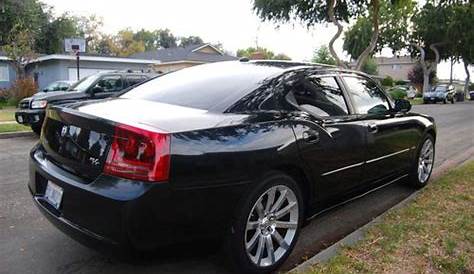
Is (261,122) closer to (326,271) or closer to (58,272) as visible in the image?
(326,271)

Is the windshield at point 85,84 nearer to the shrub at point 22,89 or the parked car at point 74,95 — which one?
the parked car at point 74,95

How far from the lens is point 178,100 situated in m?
3.75

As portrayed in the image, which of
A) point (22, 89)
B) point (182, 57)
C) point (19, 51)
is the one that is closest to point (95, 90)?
point (22, 89)

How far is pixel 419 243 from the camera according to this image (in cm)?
384

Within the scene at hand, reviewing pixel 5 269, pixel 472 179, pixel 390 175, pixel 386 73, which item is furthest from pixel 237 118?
pixel 386 73

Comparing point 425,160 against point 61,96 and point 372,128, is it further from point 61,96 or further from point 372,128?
point 61,96

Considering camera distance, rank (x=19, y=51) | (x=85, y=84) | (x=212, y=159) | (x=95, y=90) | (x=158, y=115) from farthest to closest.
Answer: (x=19, y=51) < (x=85, y=84) < (x=95, y=90) < (x=158, y=115) < (x=212, y=159)

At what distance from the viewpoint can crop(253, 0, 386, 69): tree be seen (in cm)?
2534

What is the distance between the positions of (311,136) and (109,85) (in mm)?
8732

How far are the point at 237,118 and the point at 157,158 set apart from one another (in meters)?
0.75

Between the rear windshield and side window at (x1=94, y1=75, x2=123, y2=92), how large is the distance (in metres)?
7.24

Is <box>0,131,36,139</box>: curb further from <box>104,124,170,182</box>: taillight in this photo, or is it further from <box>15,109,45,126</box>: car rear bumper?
<box>104,124,170,182</box>: taillight

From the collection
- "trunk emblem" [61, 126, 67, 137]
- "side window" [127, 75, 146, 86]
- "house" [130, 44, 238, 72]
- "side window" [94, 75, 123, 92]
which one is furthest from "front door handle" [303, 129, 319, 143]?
"house" [130, 44, 238, 72]

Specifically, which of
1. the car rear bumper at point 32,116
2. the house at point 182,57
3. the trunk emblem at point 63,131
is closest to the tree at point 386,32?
the house at point 182,57
